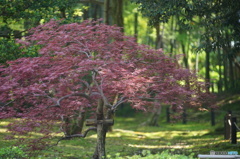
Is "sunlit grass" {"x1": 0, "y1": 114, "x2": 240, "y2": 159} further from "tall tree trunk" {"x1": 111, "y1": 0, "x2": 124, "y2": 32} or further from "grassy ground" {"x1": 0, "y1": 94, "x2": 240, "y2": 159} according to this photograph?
"tall tree trunk" {"x1": 111, "y1": 0, "x2": 124, "y2": 32}

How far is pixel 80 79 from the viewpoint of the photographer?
379 inches

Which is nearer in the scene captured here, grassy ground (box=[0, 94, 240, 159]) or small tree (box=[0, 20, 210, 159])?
small tree (box=[0, 20, 210, 159])

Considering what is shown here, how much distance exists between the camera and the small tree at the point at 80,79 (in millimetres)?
9078

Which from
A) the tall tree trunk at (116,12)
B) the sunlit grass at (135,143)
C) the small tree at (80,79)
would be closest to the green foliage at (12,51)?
the small tree at (80,79)

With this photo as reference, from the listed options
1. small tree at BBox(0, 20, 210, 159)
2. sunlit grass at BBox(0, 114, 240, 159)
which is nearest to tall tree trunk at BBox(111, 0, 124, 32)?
sunlit grass at BBox(0, 114, 240, 159)

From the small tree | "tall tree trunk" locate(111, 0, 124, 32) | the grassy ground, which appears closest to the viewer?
the small tree

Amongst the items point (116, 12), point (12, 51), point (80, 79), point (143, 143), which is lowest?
point (143, 143)

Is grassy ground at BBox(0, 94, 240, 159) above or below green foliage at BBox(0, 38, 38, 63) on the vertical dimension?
below

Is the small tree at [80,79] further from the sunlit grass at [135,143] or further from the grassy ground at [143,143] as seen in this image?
the grassy ground at [143,143]

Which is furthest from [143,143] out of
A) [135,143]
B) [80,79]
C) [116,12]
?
[80,79]

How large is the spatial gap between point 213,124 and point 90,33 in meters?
16.2

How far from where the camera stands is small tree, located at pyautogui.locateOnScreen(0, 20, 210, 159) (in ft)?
29.8

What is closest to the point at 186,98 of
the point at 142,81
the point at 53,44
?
the point at 142,81

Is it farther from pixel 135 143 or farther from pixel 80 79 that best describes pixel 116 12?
pixel 80 79
